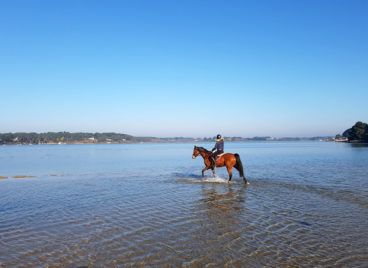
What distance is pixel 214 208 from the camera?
13141 millimetres

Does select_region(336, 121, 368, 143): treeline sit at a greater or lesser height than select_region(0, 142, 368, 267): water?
greater

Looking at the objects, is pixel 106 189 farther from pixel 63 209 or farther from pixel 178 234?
pixel 178 234

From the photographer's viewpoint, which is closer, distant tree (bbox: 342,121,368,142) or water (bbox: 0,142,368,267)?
water (bbox: 0,142,368,267)

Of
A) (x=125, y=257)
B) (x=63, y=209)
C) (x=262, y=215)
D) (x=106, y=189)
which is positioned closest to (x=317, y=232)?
(x=262, y=215)

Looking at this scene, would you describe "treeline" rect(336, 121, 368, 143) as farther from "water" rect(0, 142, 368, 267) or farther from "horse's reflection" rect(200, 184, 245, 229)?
"horse's reflection" rect(200, 184, 245, 229)

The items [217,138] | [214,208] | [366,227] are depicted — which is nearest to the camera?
[366,227]

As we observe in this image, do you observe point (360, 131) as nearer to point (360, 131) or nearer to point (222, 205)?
point (360, 131)

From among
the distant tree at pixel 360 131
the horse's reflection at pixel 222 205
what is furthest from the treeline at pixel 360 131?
the horse's reflection at pixel 222 205

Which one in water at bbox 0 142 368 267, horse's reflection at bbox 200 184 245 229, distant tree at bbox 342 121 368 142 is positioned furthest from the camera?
distant tree at bbox 342 121 368 142

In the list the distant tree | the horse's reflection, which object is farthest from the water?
the distant tree

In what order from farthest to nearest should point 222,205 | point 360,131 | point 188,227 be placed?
1. point 360,131
2. point 222,205
3. point 188,227

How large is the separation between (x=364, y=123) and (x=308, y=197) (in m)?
121

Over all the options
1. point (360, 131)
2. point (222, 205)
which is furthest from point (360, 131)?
point (222, 205)

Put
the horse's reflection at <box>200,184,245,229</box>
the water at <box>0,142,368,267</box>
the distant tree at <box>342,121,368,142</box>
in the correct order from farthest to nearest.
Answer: the distant tree at <box>342,121,368,142</box>, the horse's reflection at <box>200,184,245,229</box>, the water at <box>0,142,368,267</box>
